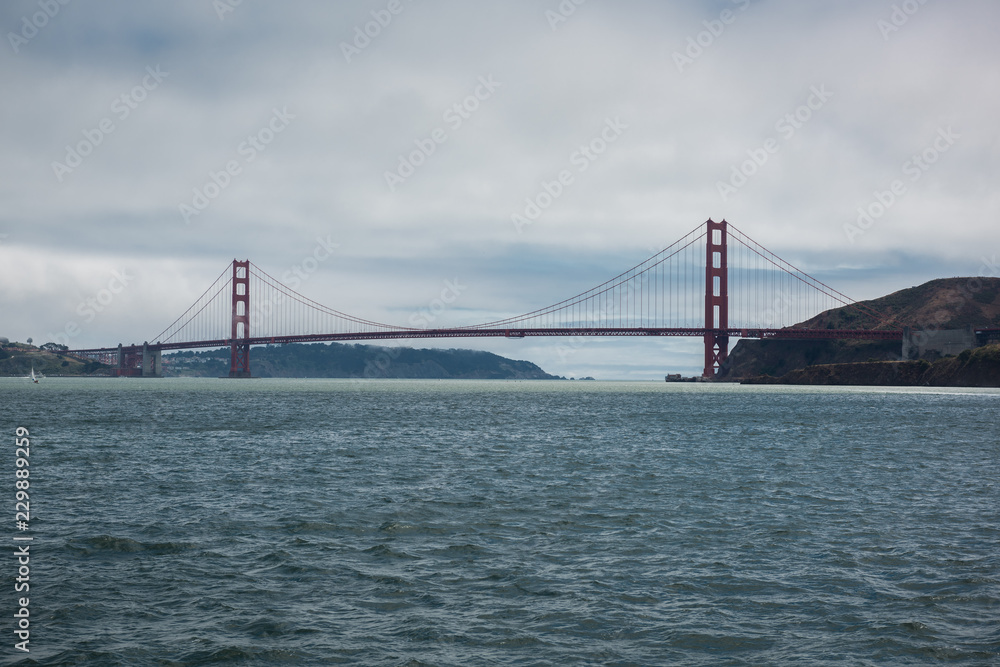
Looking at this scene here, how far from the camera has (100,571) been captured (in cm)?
1159

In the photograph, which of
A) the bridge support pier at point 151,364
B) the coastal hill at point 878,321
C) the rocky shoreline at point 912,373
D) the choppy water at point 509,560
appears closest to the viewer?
the choppy water at point 509,560

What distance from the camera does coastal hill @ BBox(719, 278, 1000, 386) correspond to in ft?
541

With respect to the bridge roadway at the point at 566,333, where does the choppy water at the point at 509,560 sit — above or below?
below

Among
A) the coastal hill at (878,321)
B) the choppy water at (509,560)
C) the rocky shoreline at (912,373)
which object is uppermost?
the coastal hill at (878,321)

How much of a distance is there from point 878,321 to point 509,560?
7364 inches

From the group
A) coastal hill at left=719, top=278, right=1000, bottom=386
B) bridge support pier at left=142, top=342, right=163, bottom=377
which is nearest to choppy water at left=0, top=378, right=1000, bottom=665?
coastal hill at left=719, top=278, right=1000, bottom=386

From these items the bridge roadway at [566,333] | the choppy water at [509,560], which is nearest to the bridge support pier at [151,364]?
the bridge roadway at [566,333]

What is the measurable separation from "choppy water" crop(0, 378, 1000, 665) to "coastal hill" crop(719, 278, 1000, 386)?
15009 cm

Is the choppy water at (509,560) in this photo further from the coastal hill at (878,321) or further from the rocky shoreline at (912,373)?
the coastal hill at (878,321)

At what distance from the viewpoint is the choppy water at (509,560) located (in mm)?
8797

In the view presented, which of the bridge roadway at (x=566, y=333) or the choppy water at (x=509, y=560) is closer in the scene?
the choppy water at (x=509, y=560)

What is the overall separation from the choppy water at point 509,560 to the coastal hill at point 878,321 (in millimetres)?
150087

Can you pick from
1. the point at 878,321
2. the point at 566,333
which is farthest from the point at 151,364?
the point at 878,321

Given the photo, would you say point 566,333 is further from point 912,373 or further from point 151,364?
point 151,364
